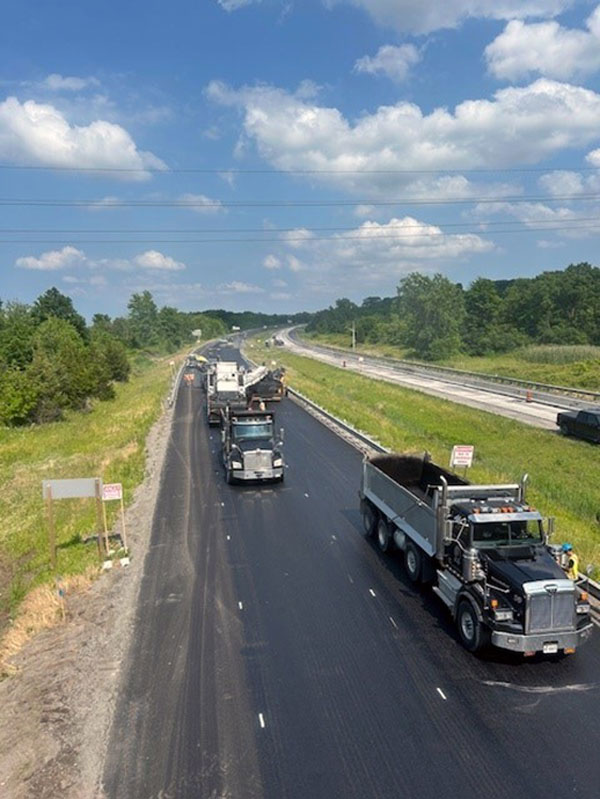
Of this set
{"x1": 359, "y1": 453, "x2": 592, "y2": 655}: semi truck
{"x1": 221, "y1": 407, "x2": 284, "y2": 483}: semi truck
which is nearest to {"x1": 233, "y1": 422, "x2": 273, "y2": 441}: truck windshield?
{"x1": 221, "y1": 407, "x2": 284, "y2": 483}: semi truck

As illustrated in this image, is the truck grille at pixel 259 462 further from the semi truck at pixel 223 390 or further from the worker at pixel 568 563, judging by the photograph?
the worker at pixel 568 563

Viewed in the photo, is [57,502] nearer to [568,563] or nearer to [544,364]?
[568,563]

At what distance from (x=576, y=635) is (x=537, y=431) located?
97.4 ft

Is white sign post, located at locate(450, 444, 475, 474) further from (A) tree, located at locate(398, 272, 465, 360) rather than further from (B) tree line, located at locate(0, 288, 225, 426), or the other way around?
(A) tree, located at locate(398, 272, 465, 360)

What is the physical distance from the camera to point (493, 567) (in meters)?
10.7

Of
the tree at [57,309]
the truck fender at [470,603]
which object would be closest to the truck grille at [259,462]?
the truck fender at [470,603]

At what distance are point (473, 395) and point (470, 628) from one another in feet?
161

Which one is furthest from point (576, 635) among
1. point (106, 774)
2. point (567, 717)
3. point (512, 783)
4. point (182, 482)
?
point (182, 482)

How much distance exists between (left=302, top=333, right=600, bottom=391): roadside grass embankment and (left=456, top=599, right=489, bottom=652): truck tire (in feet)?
171

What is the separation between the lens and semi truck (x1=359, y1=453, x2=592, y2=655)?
9.91 m

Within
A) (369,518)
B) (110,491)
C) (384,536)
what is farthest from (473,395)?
(110,491)

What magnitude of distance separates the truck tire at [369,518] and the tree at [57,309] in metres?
92.7

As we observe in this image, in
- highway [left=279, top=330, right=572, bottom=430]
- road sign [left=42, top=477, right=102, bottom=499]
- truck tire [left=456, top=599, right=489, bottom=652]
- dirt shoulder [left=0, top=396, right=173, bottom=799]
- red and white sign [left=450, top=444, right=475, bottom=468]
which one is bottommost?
highway [left=279, top=330, right=572, bottom=430]

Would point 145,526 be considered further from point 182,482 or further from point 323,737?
point 323,737
